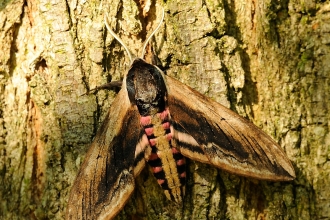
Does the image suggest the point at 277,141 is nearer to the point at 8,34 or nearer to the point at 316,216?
the point at 316,216

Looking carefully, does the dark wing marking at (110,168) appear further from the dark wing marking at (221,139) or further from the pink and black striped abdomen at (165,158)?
the dark wing marking at (221,139)

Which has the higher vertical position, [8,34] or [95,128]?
[8,34]

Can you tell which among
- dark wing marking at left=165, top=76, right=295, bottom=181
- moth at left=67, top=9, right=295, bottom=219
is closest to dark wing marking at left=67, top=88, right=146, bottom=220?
moth at left=67, top=9, right=295, bottom=219

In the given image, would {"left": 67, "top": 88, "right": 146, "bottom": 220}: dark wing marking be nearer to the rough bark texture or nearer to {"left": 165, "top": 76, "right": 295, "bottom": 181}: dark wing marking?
the rough bark texture

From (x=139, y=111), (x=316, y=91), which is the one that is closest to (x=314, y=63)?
(x=316, y=91)

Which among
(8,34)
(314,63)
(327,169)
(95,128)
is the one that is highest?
(8,34)
